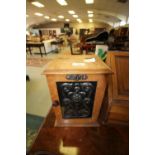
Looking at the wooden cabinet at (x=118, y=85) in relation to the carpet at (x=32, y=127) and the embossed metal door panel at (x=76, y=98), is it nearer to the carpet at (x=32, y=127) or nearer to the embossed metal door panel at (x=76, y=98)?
the embossed metal door panel at (x=76, y=98)

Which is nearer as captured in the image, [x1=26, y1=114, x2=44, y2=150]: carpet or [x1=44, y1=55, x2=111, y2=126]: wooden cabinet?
[x1=44, y1=55, x2=111, y2=126]: wooden cabinet

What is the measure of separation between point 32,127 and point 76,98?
70 centimetres

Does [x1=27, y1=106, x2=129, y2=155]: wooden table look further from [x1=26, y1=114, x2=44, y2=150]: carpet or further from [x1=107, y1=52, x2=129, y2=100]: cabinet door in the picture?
[x1=107, y1=52, x2=129, y2=100]: cabinet door

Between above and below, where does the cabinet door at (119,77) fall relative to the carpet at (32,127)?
above

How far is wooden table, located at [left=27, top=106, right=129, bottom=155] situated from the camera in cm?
145

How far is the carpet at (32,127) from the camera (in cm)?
161

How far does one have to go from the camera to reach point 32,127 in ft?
6.01

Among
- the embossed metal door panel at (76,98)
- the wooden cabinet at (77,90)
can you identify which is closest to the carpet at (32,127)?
the wooden cabinet at (77,90)

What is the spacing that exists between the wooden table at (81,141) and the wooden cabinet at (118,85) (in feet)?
0.74

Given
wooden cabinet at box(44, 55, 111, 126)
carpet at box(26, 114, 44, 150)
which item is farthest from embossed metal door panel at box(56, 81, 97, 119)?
carpet at box(26, 114, 44, 150)

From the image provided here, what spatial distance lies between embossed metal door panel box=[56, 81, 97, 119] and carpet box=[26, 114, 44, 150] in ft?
1.27

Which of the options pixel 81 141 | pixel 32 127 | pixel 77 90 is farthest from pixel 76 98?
pixel 32 127
